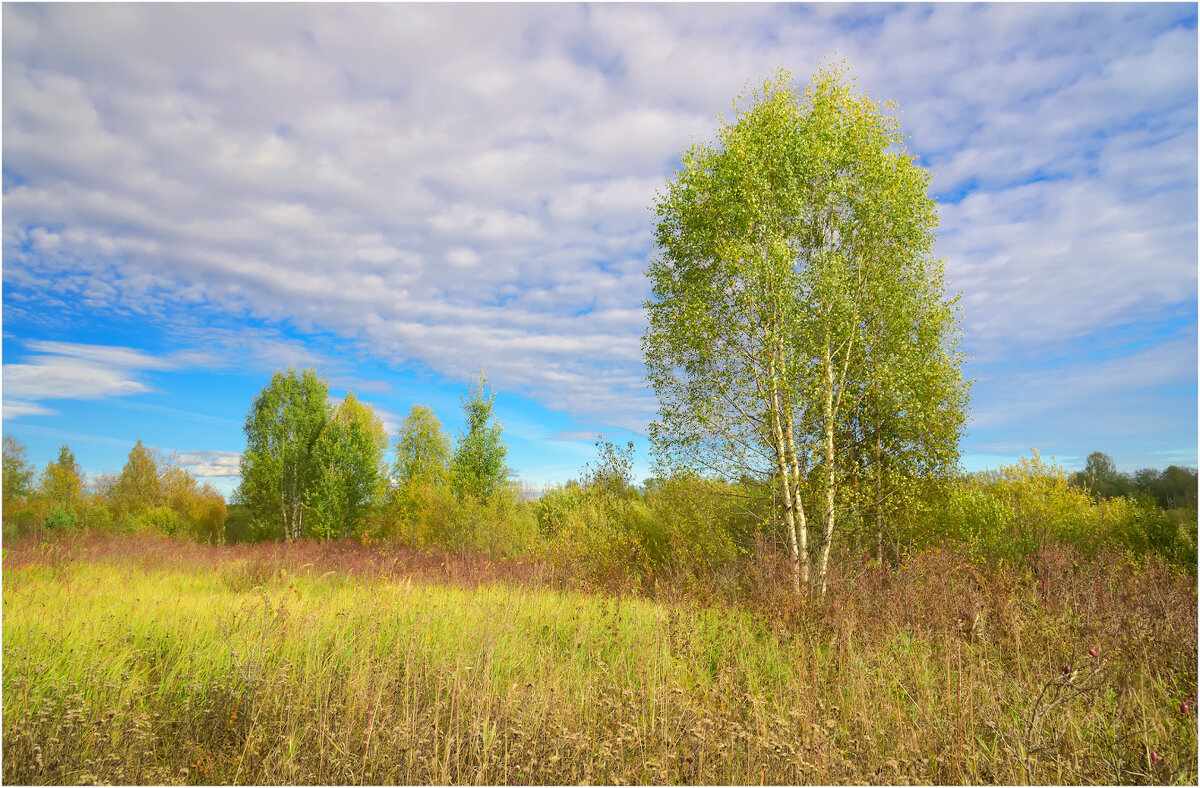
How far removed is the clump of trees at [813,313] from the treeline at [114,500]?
18933 mm

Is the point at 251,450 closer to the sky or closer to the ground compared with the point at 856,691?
closer to the sky

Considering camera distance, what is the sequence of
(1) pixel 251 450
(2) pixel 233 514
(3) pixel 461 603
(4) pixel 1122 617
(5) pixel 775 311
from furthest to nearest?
(2) pixel 233 514 < (1) pixel 251 450 < (5) pixel 775 311 < (3) pixel 461 603 < (4) pixel 1122 617

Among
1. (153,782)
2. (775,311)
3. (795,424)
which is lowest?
(153,782)

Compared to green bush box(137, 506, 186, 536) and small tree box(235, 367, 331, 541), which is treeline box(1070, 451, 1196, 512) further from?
green bush box(137, 506, 186, 536)

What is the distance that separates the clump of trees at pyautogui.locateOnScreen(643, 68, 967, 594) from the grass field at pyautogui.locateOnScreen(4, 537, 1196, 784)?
137 inches

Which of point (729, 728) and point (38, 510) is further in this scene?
point (38, 510)

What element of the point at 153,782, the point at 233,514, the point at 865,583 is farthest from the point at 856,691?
the point at 233,514

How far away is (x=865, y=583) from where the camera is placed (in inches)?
310

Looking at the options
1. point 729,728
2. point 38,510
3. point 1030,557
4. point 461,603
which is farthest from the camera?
point 38,510

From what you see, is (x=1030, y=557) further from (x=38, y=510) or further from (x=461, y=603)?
(x=38, y=510)

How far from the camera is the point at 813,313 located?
36.1 feet

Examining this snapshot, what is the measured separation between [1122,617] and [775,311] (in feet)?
21.2

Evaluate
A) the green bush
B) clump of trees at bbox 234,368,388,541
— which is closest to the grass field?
clump of trees at bbox 234,368,388,541

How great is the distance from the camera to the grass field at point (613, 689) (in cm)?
343
